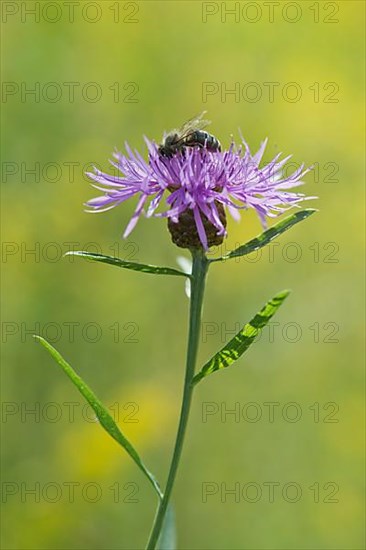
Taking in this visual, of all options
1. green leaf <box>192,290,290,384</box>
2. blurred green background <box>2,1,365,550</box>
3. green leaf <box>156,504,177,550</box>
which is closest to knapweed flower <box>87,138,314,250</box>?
green leaf <box>192,290,290,384</box>

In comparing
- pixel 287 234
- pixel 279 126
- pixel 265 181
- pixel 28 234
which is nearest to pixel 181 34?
pixel 279 126

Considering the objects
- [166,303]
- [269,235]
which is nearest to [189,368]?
[269,235]

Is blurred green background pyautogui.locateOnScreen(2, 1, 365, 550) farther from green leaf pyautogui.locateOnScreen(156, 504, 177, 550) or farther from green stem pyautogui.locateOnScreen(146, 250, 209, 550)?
green stem pyautogui.locateOnScreen(146, 250, 209, 550)

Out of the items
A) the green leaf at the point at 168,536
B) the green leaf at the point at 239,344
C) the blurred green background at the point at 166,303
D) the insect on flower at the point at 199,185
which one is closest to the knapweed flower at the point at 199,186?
the insect on flower at the point at 199,185

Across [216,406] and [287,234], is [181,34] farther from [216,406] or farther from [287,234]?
[216,406]

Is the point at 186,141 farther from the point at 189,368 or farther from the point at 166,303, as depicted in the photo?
the point at 166,303

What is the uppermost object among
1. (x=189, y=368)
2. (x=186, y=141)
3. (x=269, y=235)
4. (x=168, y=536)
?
(x=186, y=141)

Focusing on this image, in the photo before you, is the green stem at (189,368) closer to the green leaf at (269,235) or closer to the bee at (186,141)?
the green leaf at (269,235)
